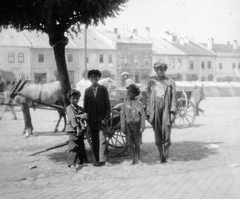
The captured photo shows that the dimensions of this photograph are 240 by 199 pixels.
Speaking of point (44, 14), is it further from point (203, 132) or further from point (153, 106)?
point (203, 132)

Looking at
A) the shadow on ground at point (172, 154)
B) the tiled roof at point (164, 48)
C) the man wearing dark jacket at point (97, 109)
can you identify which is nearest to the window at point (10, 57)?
the tiled roof at point (164, 48)

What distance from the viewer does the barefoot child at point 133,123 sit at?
6117mm

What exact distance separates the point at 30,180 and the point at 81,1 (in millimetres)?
3046

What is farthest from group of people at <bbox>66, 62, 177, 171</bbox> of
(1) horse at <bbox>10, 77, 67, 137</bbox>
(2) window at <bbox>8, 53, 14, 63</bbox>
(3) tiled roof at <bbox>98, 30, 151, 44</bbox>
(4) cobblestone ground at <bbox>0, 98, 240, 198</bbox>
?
(3) tiled roof at <bbox>98, 30, 151, 44</bbox>

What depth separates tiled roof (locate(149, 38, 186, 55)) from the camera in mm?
49694

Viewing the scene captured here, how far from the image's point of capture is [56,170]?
18.9ft

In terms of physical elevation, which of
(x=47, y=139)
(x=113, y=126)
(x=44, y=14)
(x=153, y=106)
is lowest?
(x=47, y=139)

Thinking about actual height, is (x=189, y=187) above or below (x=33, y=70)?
below

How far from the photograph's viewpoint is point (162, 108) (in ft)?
20.2

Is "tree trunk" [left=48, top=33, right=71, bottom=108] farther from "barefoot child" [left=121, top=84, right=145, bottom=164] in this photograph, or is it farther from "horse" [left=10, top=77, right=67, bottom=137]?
"horse" [left=10, top=77, right=67, bottom=137]

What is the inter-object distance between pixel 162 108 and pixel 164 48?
47.7 metres

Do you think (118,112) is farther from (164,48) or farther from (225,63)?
(225,63)

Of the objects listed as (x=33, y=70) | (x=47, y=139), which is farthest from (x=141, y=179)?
(x=33, y=70)

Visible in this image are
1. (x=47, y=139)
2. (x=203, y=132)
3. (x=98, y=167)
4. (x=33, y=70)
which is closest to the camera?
(x=98, y=167)
